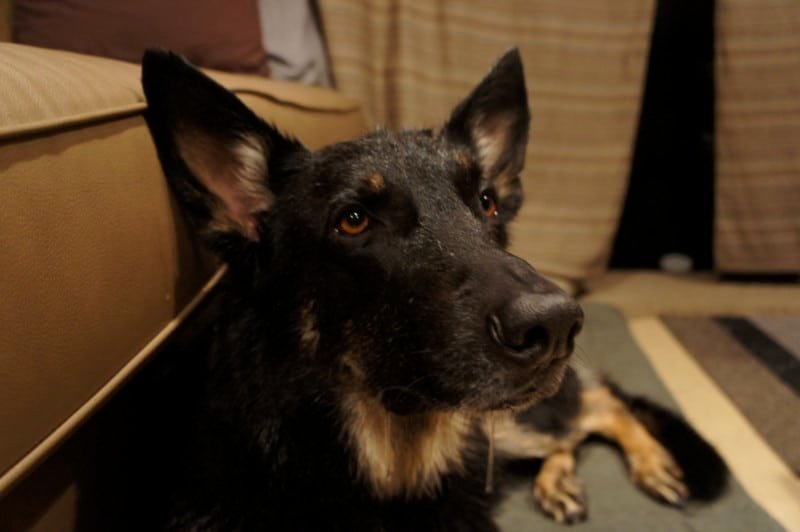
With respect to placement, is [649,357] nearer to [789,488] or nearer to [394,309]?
[789,488]

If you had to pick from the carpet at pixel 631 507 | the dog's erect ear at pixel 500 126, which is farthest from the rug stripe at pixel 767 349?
the dog's erect ear at pixel 500 126

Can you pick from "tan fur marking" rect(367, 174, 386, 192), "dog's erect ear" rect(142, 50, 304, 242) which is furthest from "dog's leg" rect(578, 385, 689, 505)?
"dog's erect ear" rect(142, 50, 304, 242)

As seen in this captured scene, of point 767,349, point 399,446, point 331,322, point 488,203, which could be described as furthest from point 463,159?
point 767,349

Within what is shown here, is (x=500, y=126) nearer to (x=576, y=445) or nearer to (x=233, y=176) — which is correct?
(x=233, y=176)

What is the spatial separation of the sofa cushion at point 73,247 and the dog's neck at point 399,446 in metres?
0.42

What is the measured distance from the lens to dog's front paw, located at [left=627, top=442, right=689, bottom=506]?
1.48 metres

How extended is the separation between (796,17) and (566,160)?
3.67 ft

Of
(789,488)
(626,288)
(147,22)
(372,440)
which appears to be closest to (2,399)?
(372,440)

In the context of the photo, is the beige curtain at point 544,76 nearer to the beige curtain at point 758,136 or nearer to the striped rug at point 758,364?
the beige curtain at point 758,136

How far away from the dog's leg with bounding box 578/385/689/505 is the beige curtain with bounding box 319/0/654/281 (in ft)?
3.24

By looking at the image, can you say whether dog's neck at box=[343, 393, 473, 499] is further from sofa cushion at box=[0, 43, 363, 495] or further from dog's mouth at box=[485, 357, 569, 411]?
sofa cushion at box=[0, 43, 363, 495]

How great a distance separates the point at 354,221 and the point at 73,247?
49cm

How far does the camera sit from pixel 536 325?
2.75 ft

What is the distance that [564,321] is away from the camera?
85 centimetres
